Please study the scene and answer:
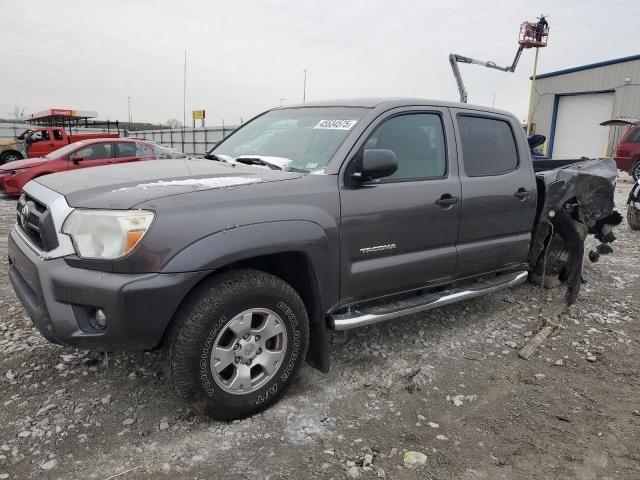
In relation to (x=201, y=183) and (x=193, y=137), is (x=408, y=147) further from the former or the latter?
(x=193, y=137)

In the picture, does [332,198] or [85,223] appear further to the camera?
[332,198]

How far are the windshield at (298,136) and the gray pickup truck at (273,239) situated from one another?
0.05 feet

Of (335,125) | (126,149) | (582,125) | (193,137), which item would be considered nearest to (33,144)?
(126,149)

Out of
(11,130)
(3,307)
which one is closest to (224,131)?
(11,130)

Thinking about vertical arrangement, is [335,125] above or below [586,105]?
below

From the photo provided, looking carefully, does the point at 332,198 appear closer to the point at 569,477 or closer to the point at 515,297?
the point at 569,477

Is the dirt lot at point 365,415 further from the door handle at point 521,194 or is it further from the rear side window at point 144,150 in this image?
the rear side window at point 144,150

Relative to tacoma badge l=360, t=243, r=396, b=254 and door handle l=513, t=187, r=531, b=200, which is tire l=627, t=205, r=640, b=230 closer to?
door handle l=513, t=187, r=531, b=200

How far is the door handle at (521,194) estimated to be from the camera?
4.11 metres

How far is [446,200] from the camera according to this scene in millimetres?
3492

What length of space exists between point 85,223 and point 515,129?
3.59m

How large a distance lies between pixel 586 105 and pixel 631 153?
42.1ft

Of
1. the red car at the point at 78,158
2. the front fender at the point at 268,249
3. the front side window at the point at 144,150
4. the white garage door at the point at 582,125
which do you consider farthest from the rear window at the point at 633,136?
the front fender at the point at 268,249

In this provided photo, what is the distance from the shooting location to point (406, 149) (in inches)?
135
